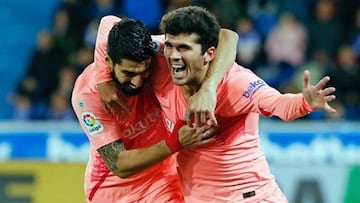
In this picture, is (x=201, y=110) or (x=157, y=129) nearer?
(x=201, y=110)

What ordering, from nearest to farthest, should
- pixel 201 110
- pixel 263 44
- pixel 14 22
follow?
pixel 201 110 → pixel 263 44 → pixel 14 22

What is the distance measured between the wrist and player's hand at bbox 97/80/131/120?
405 millimetres

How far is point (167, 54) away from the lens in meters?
4.96

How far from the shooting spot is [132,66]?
5.11 meters

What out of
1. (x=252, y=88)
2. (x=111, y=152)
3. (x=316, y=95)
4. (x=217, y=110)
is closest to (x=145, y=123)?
(x=111, y=152)

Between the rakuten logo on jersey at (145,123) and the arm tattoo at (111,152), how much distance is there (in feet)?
0.47

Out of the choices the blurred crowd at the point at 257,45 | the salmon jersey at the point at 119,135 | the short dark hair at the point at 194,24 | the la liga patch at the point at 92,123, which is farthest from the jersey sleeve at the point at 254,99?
the blurred crowd at the point at 257,45

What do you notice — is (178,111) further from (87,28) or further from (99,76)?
(87,28)

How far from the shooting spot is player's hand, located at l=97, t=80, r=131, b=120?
525cm

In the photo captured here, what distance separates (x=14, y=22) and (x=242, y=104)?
8.39 m

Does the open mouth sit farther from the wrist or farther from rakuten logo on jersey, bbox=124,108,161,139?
rakuten logo on jersey, bbox=124,108,161,139

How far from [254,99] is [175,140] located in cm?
47

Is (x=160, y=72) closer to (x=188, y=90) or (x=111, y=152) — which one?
(x=188, y=90)

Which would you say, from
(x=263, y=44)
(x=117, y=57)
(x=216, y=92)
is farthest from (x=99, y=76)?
(x=263, y=44)
